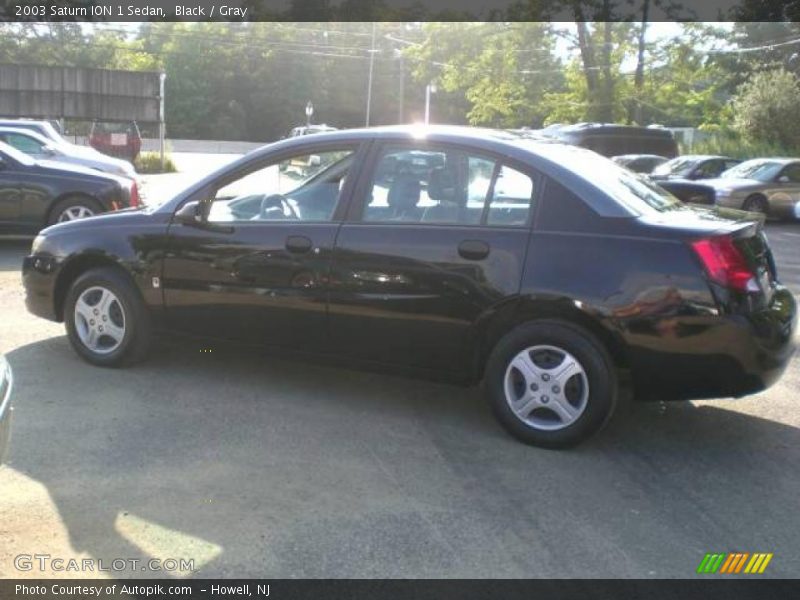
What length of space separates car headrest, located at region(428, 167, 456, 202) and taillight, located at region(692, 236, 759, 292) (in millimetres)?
1324

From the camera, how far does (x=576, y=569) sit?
10.3 ft

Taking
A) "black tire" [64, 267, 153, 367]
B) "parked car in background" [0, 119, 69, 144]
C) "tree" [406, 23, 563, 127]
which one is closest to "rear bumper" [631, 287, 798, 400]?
"black tire" [64, 267, 153, 367]

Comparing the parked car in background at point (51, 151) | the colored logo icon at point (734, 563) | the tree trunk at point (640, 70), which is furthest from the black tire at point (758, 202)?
the tree trunk at point (640, 70)

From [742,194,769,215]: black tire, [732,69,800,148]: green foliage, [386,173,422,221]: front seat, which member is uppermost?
[732,69,800,148]: green foliage

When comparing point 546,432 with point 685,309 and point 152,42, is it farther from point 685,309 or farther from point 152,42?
point 152,42

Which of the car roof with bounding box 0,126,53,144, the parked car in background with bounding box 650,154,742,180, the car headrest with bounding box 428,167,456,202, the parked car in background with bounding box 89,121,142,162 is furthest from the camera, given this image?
the parked car in background with bounding box 89,121,142,162

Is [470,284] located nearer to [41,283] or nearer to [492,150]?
→ [492,150]

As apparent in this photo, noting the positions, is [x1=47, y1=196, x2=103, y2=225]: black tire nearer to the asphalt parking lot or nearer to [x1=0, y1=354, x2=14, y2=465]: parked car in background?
the asphalt parking lot

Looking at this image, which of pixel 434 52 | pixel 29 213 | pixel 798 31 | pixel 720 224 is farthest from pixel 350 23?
pixel 720 224

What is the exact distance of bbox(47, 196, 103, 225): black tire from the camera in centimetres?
1020

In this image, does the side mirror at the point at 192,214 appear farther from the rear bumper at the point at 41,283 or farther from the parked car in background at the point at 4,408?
the parked car in background at the point at 4,408

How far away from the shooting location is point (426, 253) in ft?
14.7

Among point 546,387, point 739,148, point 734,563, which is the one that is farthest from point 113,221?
point 739,148

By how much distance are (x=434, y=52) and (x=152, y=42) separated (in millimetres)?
28790
